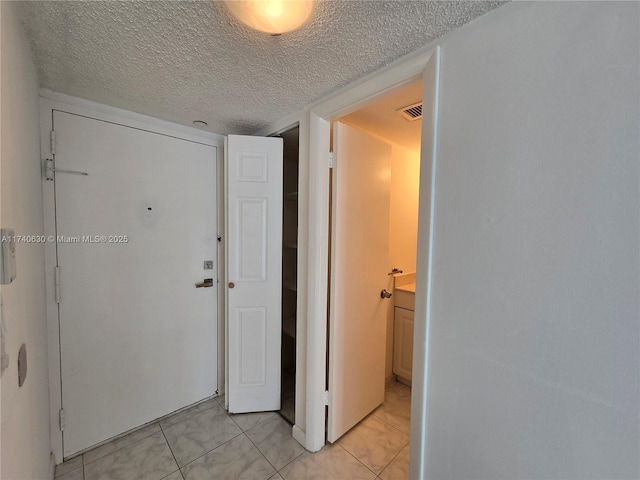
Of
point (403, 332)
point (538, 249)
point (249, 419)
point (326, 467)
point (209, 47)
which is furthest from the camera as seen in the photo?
point (403, 332)

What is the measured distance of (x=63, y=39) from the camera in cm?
104

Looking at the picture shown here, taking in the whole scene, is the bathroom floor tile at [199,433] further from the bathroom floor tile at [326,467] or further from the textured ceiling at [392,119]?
the textured ceiling at [392,119]

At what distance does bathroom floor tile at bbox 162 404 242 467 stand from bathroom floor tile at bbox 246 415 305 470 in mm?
151

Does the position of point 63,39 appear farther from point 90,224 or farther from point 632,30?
point 632,30

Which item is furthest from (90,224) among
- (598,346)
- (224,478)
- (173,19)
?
(598,346)

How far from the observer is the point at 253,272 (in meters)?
1.93

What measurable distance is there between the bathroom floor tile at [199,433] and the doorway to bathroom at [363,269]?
751 millimetres

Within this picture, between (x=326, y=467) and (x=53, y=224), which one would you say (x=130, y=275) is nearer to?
(x=53, y=224)

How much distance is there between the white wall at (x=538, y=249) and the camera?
688mm

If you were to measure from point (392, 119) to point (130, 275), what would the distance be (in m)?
2.13

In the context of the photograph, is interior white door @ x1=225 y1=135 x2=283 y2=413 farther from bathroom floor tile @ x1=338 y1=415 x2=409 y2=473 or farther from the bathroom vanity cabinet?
the bathroom vanity cabinet

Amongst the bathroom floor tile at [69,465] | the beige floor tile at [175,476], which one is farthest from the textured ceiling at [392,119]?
the bathroom floor tile at [69,465]

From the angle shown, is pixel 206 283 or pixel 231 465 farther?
pixel 206 283

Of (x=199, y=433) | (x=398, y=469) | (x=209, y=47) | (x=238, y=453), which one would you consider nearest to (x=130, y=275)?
(x=199, y=433)
